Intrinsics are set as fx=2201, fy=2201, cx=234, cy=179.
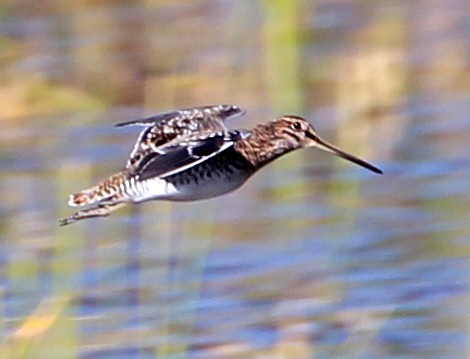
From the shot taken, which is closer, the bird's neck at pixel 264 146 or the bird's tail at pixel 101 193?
the bird's tail at pixel 101 193

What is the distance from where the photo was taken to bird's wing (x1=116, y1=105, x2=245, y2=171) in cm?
660

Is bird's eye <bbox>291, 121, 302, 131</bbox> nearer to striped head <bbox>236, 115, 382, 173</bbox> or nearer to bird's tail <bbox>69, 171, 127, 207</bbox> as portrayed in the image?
striped head <bbox>236, 115, 382, 173</bbox>

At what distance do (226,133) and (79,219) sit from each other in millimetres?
617

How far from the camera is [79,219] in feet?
19.7

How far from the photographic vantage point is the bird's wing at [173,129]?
6598 millimetres

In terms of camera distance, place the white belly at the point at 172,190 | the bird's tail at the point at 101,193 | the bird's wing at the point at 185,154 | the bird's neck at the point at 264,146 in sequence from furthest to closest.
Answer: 1. the bird's neck at the point at 264,146
2. the bird's tail at the point at 101,193
3. the white belly at the point at 172,190
4. the bird's wing at the point at 185,154

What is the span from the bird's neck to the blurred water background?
0.23 meters

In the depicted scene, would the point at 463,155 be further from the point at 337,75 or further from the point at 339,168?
the point at 337,75

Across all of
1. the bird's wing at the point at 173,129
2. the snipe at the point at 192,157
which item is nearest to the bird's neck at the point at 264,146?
the snipe at the point at 192,157

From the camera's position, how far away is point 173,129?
670 cm

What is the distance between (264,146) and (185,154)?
2.36 feet

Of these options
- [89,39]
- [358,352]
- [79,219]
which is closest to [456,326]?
[358,352]

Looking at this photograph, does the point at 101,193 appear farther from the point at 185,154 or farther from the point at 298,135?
the point at 298,135

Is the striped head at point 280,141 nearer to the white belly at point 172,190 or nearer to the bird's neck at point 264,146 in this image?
the bird's neck at point 264,146
